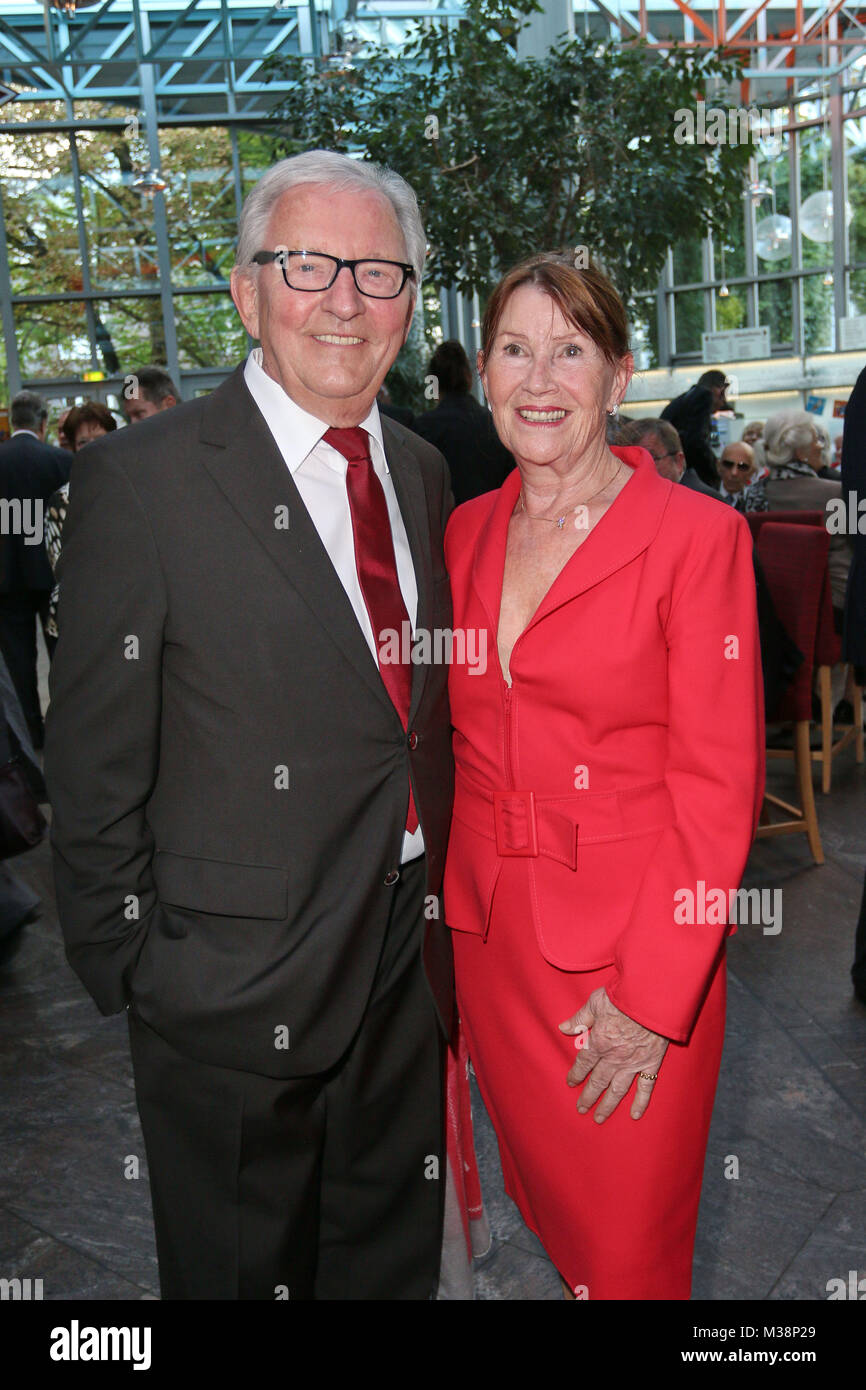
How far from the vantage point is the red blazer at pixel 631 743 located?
5.55 feet

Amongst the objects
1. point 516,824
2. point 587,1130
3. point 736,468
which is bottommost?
point 587,1130

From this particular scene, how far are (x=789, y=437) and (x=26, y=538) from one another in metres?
4.17

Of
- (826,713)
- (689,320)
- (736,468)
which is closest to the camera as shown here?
(826,713)

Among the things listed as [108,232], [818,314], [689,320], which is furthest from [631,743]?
[689,320]

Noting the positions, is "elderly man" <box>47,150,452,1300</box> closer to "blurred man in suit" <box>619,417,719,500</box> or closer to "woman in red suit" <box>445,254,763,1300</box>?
"woman in red suit" <box>445,254,763,1300</box>

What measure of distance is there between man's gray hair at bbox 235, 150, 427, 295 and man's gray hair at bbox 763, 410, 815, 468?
191 inches

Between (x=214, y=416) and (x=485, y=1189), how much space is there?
78.8 inches

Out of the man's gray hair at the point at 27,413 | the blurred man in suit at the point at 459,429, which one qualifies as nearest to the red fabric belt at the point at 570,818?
the blurred man in suit at the point at 459,429

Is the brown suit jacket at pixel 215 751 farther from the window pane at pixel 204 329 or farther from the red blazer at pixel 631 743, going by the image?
the window pane at pixel 204 329

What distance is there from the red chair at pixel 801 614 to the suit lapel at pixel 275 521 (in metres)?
3.47

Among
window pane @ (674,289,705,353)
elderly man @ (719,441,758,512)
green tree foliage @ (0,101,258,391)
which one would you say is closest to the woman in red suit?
elderly man @ (719,441,758,512)

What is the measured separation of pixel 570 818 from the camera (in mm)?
1792

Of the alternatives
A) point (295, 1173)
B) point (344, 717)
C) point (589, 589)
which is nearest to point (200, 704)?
point (344, 717)

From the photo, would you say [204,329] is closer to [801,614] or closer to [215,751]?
[801,614]
